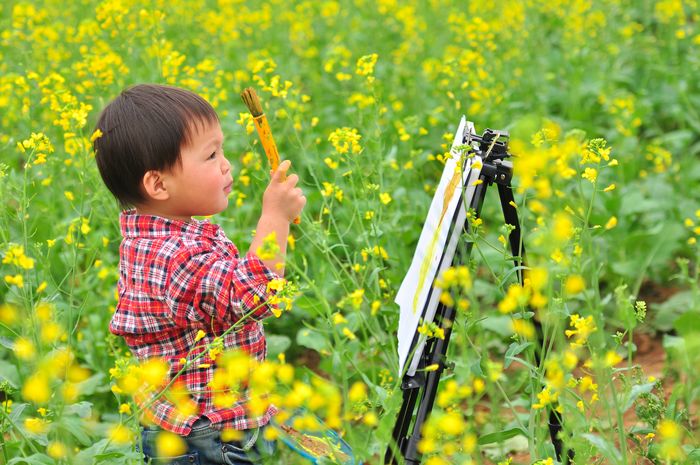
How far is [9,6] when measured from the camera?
21.8ft

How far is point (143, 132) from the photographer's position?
2059 mm

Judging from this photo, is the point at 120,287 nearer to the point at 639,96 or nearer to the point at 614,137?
the point at 614,137

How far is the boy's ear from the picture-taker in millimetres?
2064

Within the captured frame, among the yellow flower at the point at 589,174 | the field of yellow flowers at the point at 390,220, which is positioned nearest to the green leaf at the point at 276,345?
the field of yellow flowers at the point at 390,220

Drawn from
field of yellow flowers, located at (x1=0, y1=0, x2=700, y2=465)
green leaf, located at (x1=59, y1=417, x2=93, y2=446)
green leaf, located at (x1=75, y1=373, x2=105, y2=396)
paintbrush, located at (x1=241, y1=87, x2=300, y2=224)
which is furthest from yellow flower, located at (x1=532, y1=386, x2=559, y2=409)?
green leaf, located at (x1=75, y1=373, x2=105, y2=396)

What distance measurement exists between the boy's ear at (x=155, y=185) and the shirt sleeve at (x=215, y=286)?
152 millimetres

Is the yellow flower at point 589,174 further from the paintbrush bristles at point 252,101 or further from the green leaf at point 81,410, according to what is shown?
the green leaf at point 81,410

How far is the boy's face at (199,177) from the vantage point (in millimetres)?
2070

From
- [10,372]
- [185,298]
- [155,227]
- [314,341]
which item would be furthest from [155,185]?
[10,372]

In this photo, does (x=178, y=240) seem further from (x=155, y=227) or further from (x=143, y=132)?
(x=143, y=132)

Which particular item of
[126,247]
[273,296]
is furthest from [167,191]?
[273,296]

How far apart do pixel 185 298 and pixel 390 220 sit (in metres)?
1.33

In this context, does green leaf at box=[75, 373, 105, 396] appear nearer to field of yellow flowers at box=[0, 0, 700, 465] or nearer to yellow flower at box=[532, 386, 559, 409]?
field of yellow flowers at box=[0, 0, 700, 465]

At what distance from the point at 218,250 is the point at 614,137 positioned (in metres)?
3.08
